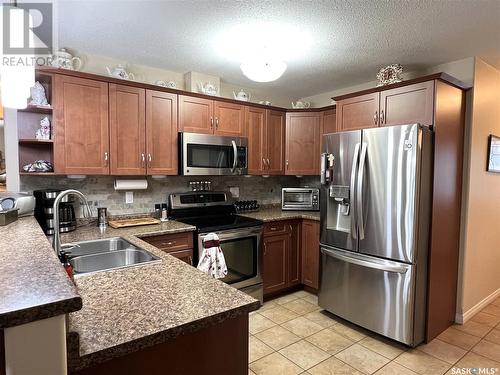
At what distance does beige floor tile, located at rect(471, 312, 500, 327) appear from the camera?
279 centimetres

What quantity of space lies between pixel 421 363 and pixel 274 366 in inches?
42.5

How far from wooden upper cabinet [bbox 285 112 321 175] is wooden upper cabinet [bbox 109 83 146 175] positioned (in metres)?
1.79

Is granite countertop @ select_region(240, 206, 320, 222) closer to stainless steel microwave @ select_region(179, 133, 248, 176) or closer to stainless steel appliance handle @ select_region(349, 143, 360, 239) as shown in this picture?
stainless steel microwave @ select_region(179, 133, 248, 176)

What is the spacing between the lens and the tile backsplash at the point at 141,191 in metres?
2.65

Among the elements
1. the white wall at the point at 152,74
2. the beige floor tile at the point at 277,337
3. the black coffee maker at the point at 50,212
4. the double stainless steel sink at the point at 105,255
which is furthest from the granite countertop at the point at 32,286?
the white wall at the point at 152,74

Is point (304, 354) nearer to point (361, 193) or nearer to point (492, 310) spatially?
point (361, 193)

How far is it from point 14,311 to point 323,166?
261 centimetres

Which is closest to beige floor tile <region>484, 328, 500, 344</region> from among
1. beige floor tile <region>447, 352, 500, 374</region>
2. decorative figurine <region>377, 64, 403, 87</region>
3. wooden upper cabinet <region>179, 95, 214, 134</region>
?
beige floor tile <region>447, 352, 500, 374</region>

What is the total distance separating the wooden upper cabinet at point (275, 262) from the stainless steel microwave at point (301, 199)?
48 cm

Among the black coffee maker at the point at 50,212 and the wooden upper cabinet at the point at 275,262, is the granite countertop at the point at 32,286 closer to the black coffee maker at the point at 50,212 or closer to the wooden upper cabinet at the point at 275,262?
the black coffee maker at the point at 50,212

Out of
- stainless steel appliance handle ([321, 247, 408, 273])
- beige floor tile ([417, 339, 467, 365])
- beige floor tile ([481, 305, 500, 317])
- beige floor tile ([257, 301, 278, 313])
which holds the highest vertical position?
stainless steel appliance handle ([321, 247, 408, 273])

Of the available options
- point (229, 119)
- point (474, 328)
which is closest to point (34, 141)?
point (229, 119)

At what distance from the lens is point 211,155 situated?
3096mm

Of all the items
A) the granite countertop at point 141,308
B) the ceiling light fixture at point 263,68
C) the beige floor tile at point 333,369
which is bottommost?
the beige floor tile at point 333,369
